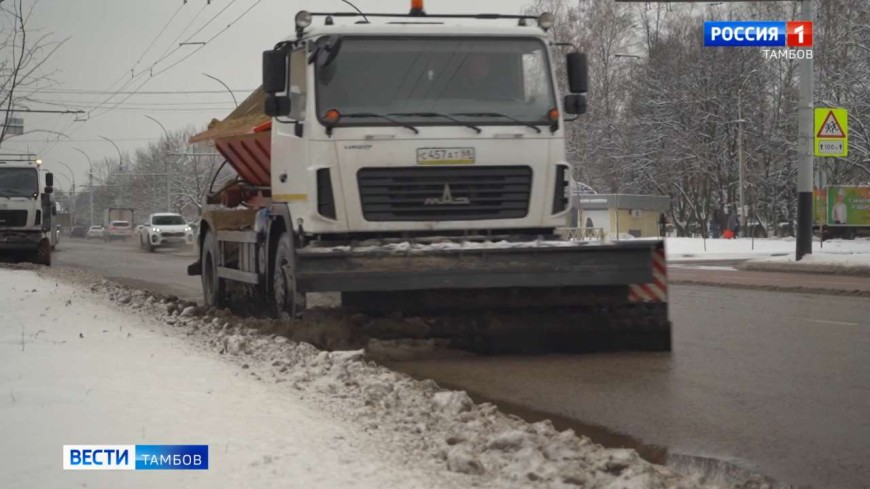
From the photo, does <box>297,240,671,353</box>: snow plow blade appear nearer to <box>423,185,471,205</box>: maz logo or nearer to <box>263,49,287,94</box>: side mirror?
<box>423,185,471,205</box>: maz logo

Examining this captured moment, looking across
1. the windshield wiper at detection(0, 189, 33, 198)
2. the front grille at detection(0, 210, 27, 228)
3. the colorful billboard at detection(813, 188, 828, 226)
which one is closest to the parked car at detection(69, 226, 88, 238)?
the colorful billboard at detection(813, 188, 828, 226)

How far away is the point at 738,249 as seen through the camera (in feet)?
136

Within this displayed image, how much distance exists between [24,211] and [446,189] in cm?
2323

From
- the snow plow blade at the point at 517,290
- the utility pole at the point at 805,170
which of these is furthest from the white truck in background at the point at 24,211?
the snow plow blade at the point at 517,290

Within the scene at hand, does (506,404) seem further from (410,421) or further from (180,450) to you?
(180,450)

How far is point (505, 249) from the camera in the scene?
31.9 feet

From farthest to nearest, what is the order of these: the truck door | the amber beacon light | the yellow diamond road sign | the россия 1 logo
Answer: the россия 1 logo < the yellow diamond road sign < the amber beacon light < the truck door

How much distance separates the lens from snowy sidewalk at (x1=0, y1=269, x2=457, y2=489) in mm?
5039

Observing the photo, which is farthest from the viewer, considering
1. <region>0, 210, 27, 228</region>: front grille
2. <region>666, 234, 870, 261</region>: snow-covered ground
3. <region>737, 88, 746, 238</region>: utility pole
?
<region>737, 88, 746, 238</region>: utility pole

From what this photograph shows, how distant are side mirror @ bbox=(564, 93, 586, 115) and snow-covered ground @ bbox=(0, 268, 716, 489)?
11.6 ft

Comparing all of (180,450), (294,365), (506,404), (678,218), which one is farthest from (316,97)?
(678,218)

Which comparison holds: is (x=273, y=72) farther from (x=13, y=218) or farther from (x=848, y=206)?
(x=848, y=206)

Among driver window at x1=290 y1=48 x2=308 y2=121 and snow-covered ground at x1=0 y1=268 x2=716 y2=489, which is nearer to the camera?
snow-covered ground at x1=0 y1=268 x2=716 y2=489

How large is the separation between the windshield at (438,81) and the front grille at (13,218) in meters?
22.6
